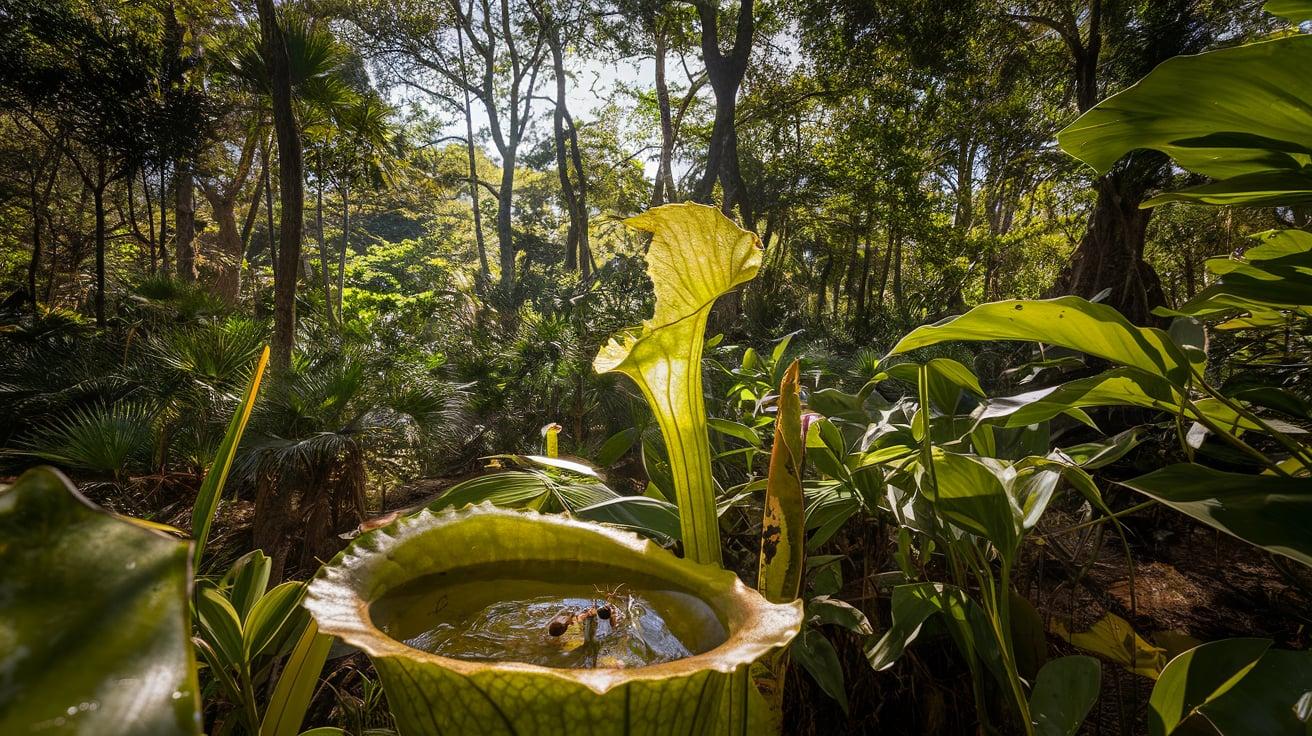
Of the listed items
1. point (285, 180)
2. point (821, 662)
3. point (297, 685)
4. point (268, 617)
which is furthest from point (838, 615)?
point (285, 180)

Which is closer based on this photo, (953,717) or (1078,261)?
(953,717)

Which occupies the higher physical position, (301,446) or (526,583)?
(526,583)

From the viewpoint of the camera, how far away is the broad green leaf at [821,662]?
637 millimetres

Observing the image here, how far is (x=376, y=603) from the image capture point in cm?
45

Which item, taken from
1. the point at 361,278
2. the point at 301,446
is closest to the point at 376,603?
the point at 301,446

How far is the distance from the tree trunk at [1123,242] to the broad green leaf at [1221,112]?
13.5 feet

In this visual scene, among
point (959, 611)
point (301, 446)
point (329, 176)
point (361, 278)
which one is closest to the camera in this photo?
point (959, 611)

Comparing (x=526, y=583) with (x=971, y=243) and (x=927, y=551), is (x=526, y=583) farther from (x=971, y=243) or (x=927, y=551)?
(x=971, y=243)

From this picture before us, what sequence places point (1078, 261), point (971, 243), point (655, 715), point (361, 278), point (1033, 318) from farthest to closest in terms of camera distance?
point (361, 278) → point (971, 243) → point (1078, 261) → point (1033, 318) → point (655, 715)

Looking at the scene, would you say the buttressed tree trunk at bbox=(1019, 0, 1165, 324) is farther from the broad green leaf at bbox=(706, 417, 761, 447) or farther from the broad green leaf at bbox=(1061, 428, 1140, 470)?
the broad green leaf at bbox=(706, 417, 761, 447)

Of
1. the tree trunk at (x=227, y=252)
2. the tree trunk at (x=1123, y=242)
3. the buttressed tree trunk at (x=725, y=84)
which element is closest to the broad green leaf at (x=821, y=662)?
the tree trunk at (x=1123, y=242)

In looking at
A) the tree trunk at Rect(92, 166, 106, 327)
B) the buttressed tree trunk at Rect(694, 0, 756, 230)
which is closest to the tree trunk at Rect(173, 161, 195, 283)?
the tree trunk at Rect(92, 166, 106, 327)

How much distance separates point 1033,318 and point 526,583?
58cm

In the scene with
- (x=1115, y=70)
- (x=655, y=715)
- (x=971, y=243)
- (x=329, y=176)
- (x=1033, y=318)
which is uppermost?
(x=329, y=176)
